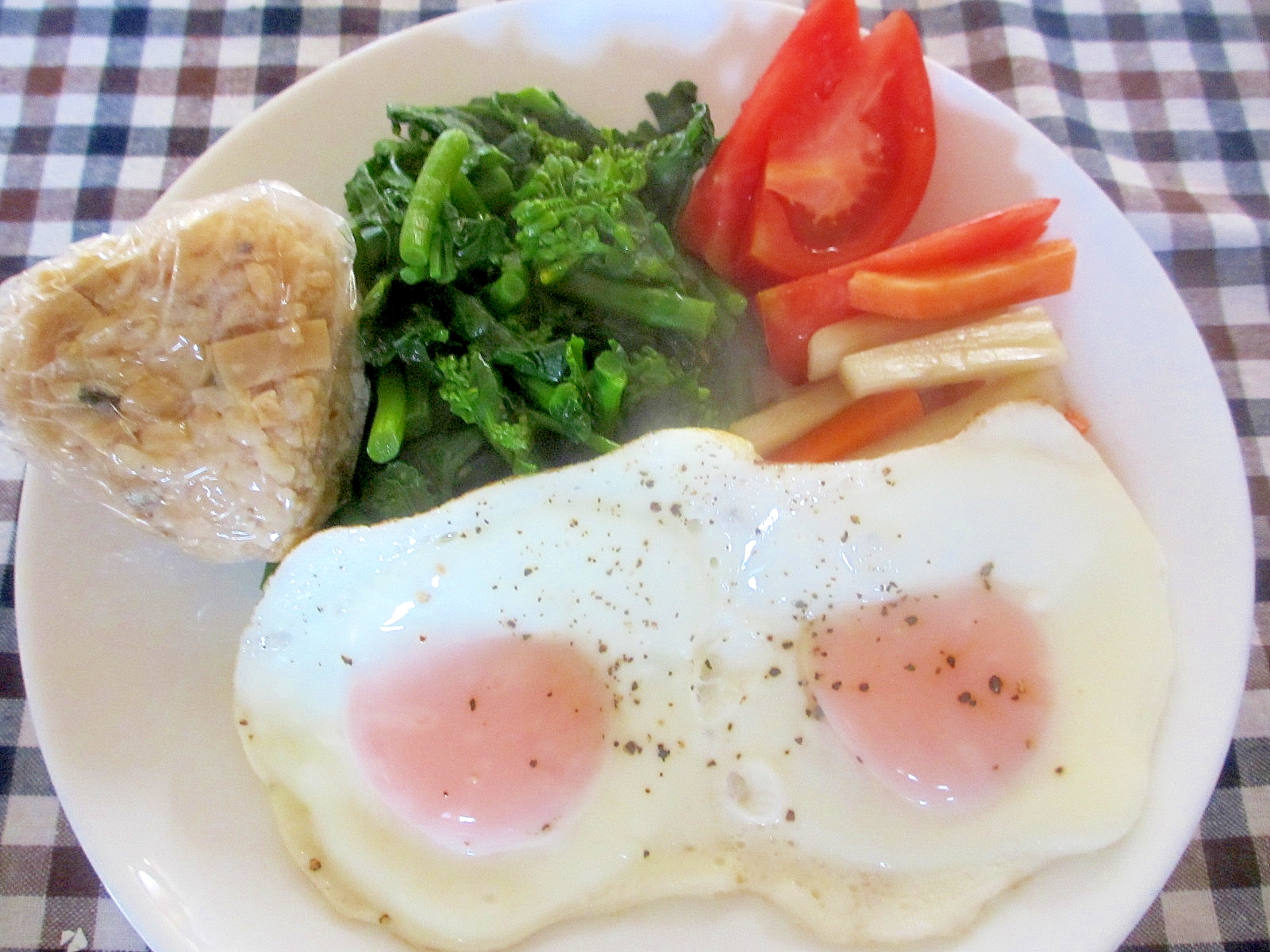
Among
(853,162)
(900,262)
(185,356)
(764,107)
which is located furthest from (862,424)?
(185,356)

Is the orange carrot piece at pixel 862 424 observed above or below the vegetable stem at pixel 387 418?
below

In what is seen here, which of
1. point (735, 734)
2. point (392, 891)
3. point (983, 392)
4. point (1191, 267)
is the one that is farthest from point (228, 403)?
point (1191, 267)

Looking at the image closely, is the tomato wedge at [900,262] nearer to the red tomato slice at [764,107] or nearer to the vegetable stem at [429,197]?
the red tomato slice at [764,107]

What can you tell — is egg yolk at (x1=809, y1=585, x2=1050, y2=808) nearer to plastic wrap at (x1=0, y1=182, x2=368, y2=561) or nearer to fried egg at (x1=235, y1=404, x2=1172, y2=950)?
fried egg at (x1=235, y1=404, x2=1172, y2=950)

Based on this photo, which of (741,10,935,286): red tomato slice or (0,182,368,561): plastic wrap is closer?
(0,182,368,561): plastic wrap

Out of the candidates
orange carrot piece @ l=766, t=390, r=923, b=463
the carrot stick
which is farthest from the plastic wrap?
the carrot stick

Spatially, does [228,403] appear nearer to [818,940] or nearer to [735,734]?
[735,734]

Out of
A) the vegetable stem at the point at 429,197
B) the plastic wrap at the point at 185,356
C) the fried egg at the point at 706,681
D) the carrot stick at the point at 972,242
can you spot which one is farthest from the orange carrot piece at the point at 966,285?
the plastic wrap at the point at 185,356
